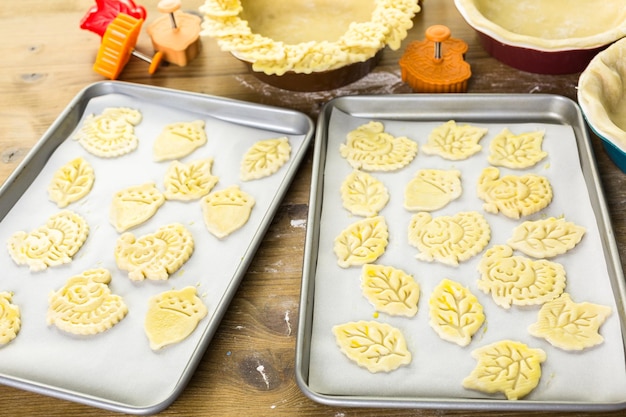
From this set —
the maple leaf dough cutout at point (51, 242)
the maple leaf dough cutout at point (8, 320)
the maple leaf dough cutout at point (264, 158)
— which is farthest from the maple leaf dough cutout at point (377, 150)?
the maple leaf dough cutout at point (8, 320)

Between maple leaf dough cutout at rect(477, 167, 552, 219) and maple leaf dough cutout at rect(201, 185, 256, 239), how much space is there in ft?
1.56

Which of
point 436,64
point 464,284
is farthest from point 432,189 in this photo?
point 436,64

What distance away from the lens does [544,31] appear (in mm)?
1483

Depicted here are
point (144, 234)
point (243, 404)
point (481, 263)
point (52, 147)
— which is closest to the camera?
point (243, 404)

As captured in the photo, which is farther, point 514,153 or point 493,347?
point 514,153

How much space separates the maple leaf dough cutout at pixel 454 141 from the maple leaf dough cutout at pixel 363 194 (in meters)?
0.15

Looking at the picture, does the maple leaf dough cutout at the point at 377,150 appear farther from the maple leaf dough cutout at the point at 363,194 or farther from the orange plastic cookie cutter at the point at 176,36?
the orange plastic cookie cutter at the point at 176,36

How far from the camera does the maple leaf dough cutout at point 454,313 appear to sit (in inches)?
40.9

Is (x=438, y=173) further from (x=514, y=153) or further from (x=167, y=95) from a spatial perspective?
(x=167, y=95)

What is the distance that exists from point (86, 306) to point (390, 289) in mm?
548

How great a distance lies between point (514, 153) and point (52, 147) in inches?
41.0

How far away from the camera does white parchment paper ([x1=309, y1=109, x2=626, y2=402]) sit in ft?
3.22

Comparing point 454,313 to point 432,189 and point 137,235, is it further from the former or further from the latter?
point 137,235

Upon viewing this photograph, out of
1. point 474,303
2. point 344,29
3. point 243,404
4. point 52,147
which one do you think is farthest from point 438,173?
point 52,147
